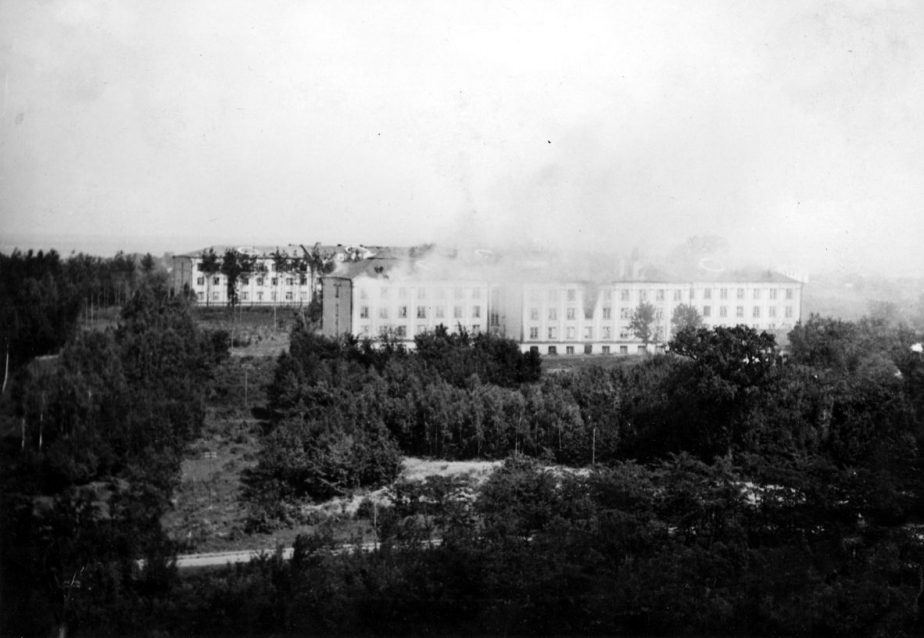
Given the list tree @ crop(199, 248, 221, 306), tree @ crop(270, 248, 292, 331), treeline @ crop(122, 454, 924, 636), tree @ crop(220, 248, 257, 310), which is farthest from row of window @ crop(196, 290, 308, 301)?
treeline @ crop(122, 454, 924, 636)

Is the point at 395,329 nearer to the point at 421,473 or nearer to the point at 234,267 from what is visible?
the point at 234,267

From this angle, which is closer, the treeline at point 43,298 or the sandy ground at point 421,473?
the treeline at point 43,298

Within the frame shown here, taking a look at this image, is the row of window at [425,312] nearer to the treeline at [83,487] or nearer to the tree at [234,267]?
the tree at [234,267]

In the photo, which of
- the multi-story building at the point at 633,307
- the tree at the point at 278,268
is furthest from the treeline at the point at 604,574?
the tree at the point at 278,268

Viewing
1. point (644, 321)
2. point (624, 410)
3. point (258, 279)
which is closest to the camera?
point (624, 410)

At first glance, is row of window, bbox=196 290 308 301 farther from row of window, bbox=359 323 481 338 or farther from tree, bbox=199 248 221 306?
row of window, bbox=359 323 481 338

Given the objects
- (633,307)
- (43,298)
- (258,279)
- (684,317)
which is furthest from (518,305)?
(43,298)
